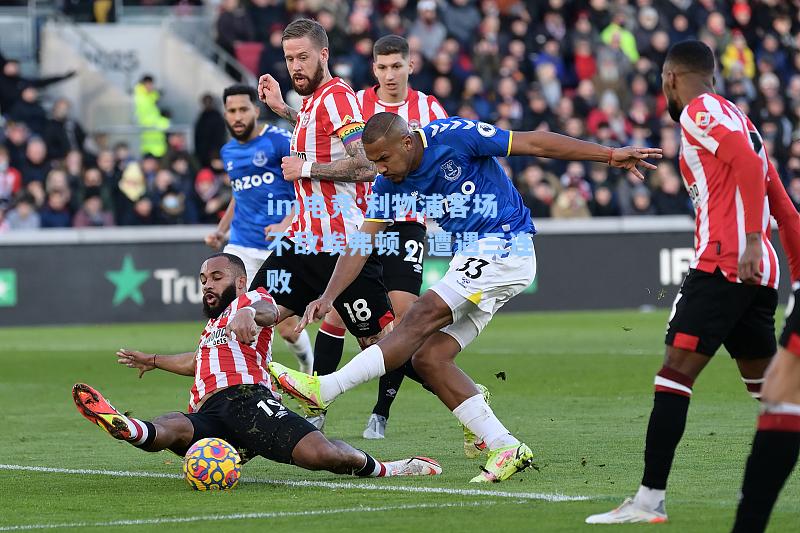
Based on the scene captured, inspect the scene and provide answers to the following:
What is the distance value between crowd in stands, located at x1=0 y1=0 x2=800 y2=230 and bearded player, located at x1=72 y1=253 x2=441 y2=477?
13589 millimetres

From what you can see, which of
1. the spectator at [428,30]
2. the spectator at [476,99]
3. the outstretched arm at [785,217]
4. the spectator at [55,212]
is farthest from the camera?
the spectator at [428,30]

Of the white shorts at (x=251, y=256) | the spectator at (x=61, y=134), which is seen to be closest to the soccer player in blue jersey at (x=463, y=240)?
the white shorts at (x=251, y=256)

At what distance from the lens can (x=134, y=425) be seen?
781 centimetres

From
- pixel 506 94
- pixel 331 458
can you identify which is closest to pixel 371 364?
pixel 331 458

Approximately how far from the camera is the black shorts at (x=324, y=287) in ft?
32.2

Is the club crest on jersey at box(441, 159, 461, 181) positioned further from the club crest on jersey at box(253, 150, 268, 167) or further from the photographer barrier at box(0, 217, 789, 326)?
the photographer barrier at box(0, 217, 789, 326)

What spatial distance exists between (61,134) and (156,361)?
15670 mm

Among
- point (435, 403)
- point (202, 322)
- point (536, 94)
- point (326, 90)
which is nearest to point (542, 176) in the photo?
point (536, 94)

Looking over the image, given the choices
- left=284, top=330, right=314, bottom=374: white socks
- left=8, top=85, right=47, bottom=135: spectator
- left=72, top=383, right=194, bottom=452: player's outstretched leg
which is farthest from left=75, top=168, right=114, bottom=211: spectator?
left=72, top=383, right=194, bottom=452: player's outstretched leg

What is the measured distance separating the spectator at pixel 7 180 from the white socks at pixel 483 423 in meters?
15.2

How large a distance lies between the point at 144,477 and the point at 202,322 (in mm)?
13705

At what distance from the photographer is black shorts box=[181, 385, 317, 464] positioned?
789 cm

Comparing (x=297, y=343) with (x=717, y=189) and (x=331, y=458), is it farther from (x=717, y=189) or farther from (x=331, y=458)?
(x=717, y=189)

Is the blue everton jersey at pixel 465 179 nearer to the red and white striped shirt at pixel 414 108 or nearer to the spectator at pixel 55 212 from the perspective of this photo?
the red and white striped shirt at pixel 414 108
